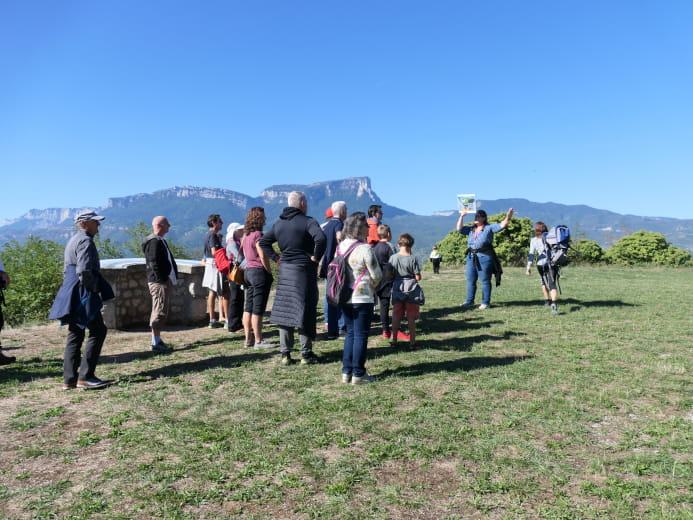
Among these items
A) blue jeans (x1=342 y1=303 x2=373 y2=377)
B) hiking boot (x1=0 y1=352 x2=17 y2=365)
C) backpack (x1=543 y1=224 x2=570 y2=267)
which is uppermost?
backpack (x1=543 y1=224 x2=570 y2=267)

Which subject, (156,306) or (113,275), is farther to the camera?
(113,275)

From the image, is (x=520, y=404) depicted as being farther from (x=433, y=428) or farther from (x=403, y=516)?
(x=403, y=516)

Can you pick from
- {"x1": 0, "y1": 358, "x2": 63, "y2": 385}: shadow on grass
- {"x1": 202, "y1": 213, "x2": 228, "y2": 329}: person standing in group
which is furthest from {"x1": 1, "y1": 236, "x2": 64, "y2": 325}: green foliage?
{"x1": 0, "y1": 358, "x2": 63, "y2": 385}: shadow on grass

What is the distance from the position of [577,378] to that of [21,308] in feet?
62.3

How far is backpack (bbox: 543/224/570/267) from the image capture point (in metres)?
9.23

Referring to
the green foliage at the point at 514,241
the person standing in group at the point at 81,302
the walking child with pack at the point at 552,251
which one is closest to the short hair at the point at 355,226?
the person standing in group at the point at 81,302

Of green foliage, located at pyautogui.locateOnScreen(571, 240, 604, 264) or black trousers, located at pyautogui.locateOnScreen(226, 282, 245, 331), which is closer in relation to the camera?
black trousers, located at pyautogui.locateOnScreen(226, 282, 245, 331)

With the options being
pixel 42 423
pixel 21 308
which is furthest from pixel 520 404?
pixel 21 308

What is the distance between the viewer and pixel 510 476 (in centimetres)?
311

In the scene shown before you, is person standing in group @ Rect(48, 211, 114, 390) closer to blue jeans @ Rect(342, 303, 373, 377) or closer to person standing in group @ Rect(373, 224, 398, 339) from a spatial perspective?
blue jeans @ Rect(342, 303, 373, 377)

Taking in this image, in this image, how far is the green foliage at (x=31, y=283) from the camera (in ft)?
54.7

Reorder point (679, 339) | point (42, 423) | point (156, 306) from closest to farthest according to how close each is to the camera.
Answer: point (42, 423), point (156, 306), point (679, 339)

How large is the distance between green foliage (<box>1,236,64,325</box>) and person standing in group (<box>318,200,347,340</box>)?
13.2 meters

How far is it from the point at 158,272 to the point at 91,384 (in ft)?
6.40
